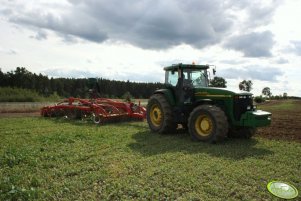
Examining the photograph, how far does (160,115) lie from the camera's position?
41.8 ft

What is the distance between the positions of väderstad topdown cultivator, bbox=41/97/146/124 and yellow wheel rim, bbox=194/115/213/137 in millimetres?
5812

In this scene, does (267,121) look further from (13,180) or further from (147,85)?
(147,85)

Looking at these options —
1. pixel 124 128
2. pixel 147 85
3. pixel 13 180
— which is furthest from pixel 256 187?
pixel 147 85

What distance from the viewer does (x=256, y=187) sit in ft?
21.0

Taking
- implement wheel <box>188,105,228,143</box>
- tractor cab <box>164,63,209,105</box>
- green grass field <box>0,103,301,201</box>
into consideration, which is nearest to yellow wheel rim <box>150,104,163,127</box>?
tractor cab <box>164,63,209,105</box>

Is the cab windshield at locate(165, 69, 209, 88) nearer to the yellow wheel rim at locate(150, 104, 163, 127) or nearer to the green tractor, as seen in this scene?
the green tractor

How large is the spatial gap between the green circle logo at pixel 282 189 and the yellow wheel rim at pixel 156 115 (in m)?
6.45

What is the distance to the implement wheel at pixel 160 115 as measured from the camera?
12273mm

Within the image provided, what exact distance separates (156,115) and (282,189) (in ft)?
23.5

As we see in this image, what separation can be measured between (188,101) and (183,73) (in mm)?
1011

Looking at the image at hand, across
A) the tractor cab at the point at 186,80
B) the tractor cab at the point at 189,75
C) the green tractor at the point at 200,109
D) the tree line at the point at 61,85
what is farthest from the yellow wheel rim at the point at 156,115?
the tree line at the point at 61,85

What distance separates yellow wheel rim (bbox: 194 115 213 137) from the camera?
10562 mm

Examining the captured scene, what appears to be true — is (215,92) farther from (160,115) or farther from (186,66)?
(160,115)

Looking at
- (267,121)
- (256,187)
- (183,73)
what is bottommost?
(256,187)
